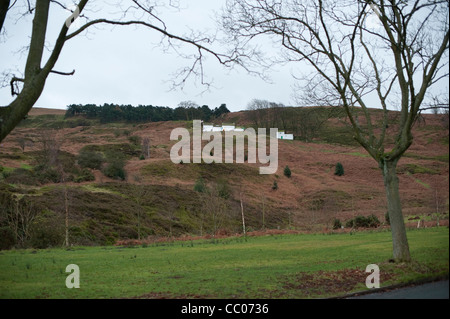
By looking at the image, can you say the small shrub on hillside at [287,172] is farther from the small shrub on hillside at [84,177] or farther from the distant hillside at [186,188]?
the small shrub on hillside at [84,177]

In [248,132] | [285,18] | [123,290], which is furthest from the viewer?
[248,132]

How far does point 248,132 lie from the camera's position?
108 m

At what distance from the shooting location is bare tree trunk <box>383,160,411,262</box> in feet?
39.4

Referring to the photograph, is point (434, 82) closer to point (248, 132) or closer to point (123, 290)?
point (123, 290)

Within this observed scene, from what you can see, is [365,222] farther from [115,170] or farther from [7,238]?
[115,170]

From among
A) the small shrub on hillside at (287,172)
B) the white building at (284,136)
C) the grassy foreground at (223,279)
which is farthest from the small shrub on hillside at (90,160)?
the grassy foreground at (223,279)

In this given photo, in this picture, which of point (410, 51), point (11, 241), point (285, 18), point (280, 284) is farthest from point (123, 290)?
point (11, 241)

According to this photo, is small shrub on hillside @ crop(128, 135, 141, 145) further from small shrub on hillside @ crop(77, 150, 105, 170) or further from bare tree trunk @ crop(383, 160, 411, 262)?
bare tree trunk @ crop(383, 160, 411, 262)

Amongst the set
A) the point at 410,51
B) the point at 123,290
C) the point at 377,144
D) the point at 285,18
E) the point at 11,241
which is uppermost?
the point at 285,18

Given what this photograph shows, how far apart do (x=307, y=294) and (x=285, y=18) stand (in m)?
9.23

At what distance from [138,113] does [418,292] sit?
142 m

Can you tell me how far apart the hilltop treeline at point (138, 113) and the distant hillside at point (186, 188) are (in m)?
30.2

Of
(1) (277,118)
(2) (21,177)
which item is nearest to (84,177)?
(2) (21,177)

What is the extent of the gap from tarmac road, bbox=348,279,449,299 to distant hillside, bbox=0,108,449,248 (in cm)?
339
